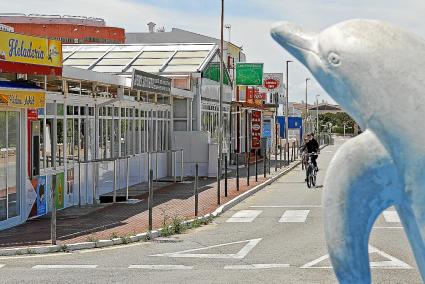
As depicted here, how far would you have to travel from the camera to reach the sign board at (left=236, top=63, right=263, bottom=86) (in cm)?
3916

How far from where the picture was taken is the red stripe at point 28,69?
14.6 meters

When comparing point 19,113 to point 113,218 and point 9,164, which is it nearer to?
point 9,164

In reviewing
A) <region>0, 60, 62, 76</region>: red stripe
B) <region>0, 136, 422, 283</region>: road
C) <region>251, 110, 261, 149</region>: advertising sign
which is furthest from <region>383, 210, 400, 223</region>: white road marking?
<region>251, 110, 261, 149</region>: advertising sign

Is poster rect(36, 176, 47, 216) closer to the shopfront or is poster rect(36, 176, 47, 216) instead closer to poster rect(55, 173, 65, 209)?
the shopfront

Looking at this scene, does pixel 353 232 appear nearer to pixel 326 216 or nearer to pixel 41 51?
pixel 326 216

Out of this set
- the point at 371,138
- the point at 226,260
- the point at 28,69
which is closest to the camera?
the point at 371,138

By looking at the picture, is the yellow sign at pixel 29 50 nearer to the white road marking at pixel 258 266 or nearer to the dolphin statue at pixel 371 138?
the white road marking at pixel 258 266

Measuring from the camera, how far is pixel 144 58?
104ft

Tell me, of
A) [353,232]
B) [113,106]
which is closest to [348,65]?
[353,232]

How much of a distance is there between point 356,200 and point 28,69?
12.0 meters

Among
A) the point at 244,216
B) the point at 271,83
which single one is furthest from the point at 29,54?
the point at 271,83

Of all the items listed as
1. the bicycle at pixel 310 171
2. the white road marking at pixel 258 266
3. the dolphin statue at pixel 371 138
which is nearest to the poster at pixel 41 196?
the white road marking at pixel 258 266

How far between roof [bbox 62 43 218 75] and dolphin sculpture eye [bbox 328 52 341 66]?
2554 centimetres

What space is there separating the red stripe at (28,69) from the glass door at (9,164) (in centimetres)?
110
